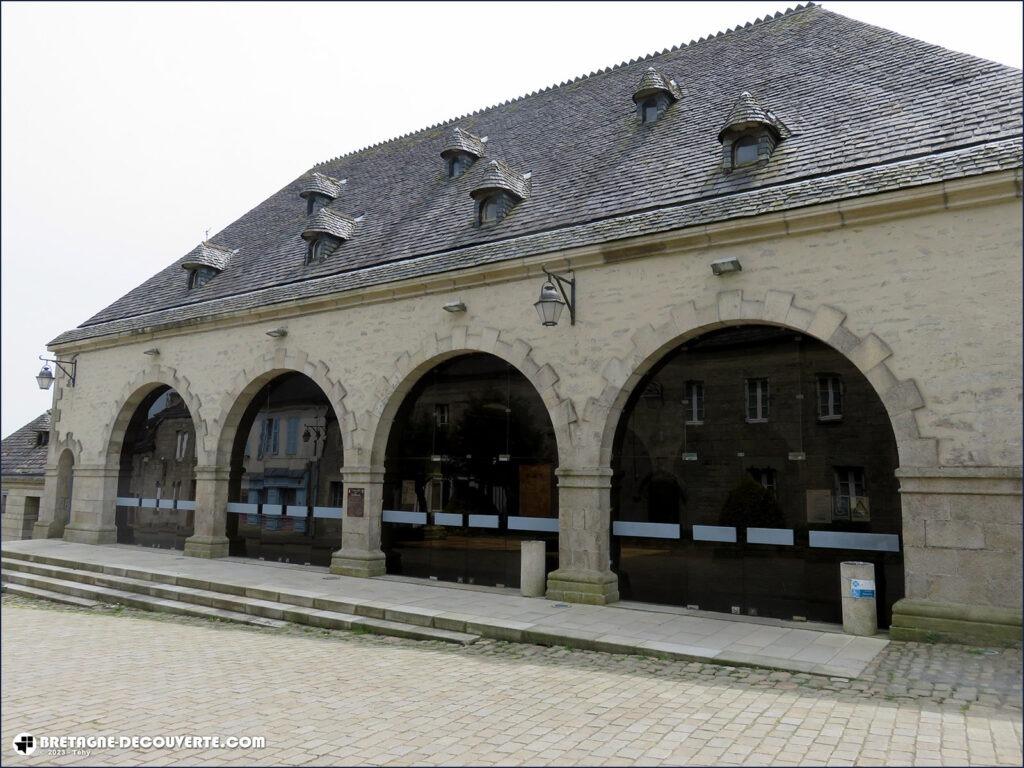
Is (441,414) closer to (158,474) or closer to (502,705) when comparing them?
(502,705)

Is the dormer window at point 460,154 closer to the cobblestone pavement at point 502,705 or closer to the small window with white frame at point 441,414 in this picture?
the small window with white frame at point 441,414

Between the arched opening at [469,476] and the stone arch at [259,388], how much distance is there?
3.65 ft

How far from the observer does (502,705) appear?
226 inches

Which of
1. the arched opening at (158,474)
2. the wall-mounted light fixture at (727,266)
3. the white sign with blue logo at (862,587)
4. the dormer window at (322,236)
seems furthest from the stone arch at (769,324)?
the arched opening at (158,474)

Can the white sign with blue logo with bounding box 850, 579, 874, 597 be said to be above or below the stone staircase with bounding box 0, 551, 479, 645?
above

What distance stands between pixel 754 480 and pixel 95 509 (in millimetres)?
15700

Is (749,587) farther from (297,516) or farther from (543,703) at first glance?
(297,516)

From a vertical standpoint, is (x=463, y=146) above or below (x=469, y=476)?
above

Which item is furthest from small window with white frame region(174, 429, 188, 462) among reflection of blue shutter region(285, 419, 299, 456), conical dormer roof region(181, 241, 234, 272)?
conical dormer roof region(181, 241, 234, 272)

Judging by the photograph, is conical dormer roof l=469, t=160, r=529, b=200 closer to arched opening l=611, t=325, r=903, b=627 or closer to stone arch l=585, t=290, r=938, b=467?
stone arch l=585, t=290, r=938, b=467

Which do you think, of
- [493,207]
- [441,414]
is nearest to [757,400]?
[441,414]

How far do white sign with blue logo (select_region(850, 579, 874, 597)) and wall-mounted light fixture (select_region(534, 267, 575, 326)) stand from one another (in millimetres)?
4731

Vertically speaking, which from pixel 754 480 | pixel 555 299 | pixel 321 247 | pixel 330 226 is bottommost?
pixel 754 480

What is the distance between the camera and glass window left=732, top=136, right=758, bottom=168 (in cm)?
1051
